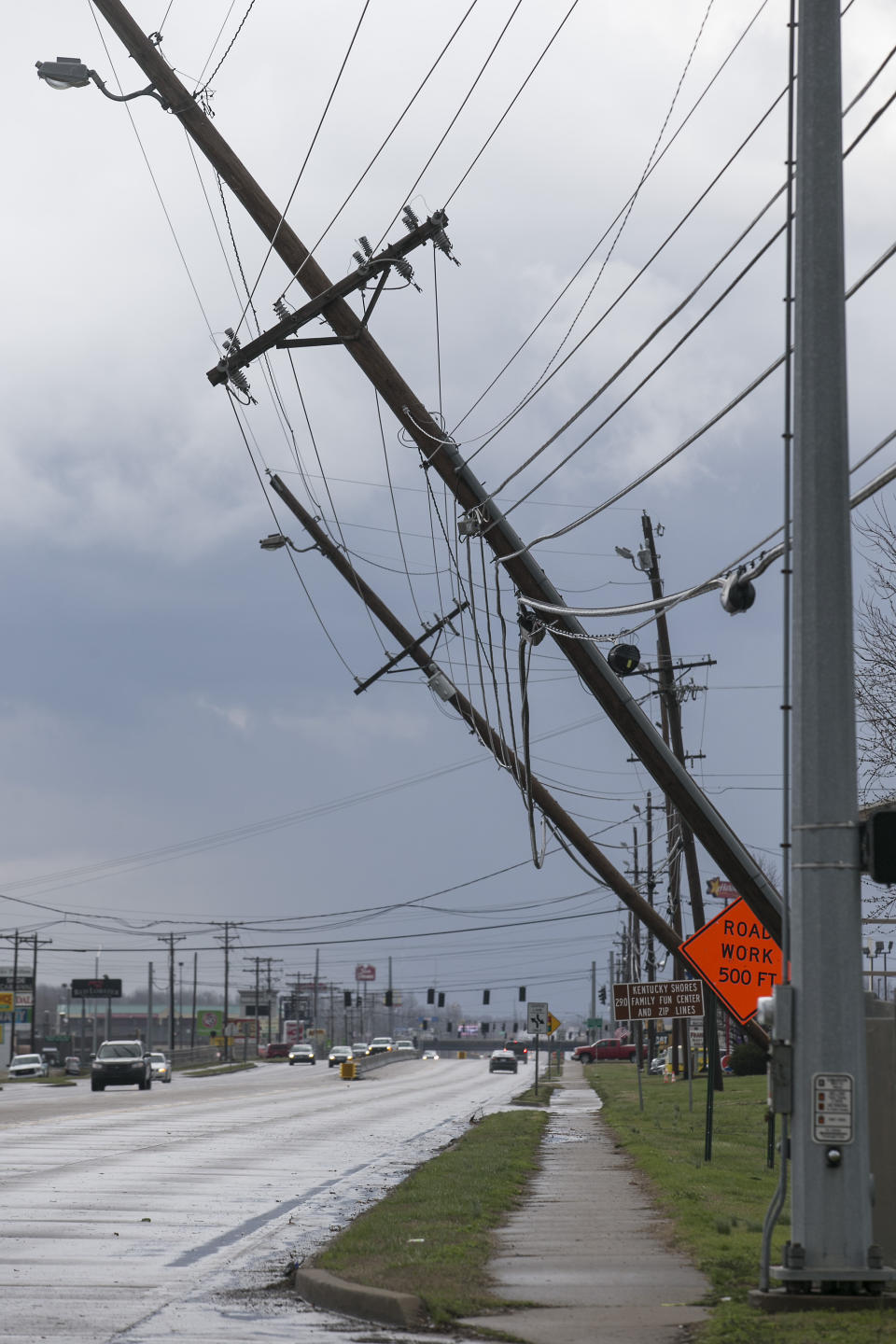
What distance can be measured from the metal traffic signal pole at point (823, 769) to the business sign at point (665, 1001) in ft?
59.3

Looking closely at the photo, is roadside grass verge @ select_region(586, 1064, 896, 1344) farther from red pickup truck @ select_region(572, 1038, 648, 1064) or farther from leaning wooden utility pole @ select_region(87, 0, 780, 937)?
red pickup truck @ select_region(572, 1038, 648, 1064)

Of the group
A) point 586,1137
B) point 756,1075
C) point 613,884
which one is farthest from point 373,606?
point 756,1075

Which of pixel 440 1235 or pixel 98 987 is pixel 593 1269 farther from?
pixel 98 987

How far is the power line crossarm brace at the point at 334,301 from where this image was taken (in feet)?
56.7

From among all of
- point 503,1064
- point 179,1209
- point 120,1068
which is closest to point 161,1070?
point 120,1068

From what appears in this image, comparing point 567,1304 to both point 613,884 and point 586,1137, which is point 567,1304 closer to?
point 613,884

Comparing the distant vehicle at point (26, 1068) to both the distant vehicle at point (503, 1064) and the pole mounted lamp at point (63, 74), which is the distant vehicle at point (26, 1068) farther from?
the pole mounted lamp at point (63, 74)

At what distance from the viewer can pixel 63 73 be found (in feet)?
52.7

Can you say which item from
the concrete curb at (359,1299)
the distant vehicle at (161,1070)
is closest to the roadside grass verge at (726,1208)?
the concrete curb at (359,1299)

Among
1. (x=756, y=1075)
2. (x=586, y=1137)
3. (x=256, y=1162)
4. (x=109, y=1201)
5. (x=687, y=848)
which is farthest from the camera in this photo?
(x=756, y=1075)

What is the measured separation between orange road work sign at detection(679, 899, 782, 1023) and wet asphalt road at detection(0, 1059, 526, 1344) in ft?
14.0

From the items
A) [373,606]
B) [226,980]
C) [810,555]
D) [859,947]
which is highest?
[373,606]

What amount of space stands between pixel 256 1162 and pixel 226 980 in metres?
110

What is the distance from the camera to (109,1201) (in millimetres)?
16000
